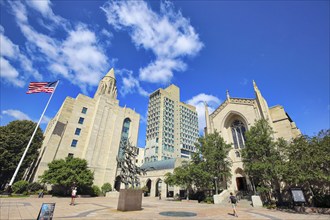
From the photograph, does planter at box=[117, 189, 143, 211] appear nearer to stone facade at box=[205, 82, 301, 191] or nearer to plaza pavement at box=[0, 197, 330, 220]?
plaza pavement at box=[0, 197, 330, 220]

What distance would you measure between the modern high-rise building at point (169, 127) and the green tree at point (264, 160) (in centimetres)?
4968

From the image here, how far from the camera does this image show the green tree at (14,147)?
27.1 m

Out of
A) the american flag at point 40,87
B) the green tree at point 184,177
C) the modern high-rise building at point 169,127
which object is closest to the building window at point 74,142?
the american flag at point 40,87

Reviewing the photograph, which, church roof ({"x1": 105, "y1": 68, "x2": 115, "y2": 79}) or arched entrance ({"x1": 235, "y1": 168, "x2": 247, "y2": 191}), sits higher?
church roof ({"x1": 105, "y1": 68, "x2": 115, "y2": 79})

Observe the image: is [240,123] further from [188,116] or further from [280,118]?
[188,116]

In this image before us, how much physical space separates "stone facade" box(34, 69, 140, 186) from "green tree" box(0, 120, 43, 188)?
1910 mm

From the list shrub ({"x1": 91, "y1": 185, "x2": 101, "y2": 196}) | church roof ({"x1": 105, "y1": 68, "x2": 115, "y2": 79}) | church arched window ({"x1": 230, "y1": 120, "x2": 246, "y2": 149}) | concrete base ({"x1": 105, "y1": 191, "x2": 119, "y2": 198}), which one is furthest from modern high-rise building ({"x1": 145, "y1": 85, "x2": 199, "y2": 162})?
church arched window ({"x1": 230, "y1": 120, "x2": 246, "y2": 149})

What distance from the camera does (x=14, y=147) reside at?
28.7 metres

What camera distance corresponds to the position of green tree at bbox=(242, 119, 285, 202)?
17250mm

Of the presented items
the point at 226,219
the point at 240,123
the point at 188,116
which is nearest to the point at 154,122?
the point at 188,116

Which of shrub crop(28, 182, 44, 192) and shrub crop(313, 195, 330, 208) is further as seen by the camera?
shrub crop(28, 182, 44, 192)

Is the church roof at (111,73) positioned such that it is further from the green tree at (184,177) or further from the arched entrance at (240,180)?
the arched entrance at (240,180)

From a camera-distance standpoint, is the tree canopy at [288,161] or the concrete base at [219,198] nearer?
the tree canopy at [288,161]

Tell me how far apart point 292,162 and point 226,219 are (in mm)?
10393
